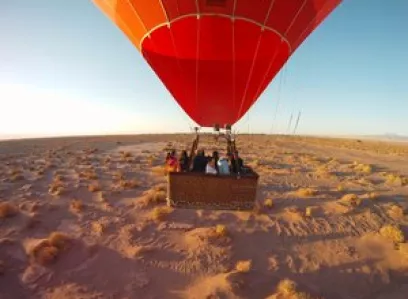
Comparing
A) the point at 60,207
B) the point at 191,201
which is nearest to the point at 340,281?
the point at 191,201

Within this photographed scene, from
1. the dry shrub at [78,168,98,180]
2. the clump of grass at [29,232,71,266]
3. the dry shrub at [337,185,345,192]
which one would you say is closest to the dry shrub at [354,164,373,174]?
the dry shrub at [337,185,345,192]

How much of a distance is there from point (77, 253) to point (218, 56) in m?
9.39

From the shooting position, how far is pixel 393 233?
50.2 feet

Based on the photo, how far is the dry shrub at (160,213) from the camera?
16000mm

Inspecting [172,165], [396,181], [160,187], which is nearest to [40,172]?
[160,187]

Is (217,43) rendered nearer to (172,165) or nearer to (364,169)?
(172,165)

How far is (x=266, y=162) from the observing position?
30.9 m

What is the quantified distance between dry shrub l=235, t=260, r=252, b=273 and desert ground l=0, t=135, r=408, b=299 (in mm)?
37

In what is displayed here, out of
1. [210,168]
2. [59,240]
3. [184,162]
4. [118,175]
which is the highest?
[184,162]

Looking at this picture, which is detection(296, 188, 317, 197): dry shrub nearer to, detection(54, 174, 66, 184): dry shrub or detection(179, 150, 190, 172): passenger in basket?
detection(179, 150, 190, 172): passenger in basket

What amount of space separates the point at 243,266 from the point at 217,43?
8.19m

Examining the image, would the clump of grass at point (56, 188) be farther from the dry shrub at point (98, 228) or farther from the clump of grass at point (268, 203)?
the clump of grass at point (268, 203)

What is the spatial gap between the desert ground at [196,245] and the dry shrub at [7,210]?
0.04 m

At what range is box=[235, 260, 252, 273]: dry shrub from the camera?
13085 millimetres
